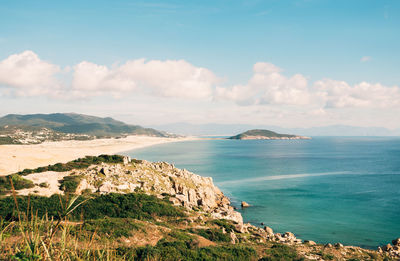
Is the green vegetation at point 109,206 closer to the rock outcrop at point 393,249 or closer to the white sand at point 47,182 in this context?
the white sand at point 47,182

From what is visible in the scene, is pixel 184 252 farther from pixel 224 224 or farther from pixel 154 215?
pixel 224 224

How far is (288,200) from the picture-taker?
44.8 metres

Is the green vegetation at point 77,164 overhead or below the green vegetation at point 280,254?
overhead

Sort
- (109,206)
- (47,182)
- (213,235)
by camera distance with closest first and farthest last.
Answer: (213,235)
(109,206)
(47,182)

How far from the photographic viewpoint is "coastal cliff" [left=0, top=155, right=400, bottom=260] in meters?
18.2

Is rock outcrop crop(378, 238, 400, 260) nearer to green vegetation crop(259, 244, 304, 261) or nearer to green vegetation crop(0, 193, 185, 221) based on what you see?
green vegetation crop(259, 244, 304, 261)

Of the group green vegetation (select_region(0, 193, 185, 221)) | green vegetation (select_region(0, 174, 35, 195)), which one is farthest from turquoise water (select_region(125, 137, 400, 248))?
green vegetation (select_region(0, 174, 35, 195))

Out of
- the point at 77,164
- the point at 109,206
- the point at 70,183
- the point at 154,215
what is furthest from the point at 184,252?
the point at 77,164

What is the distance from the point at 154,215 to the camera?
2536 centimetres

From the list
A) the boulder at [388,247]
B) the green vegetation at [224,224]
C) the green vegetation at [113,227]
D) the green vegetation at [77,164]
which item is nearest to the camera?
the green vegetation at [113,227]

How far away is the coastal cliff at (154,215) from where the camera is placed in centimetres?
1822

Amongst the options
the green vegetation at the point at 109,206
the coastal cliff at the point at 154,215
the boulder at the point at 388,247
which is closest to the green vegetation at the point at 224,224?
the coastal cliff at the point at 154,215

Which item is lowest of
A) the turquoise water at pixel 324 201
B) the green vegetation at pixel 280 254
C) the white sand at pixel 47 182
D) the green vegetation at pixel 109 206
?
the turquoise water at pixel 324 201

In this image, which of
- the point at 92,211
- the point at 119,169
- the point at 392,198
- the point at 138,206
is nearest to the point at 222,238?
the point at 138,206
